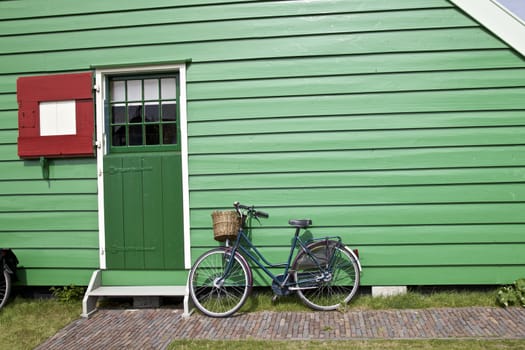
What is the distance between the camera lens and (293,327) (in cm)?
456

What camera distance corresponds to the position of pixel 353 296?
16.7 ft

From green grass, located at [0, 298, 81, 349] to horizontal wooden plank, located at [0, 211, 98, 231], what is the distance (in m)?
0.88

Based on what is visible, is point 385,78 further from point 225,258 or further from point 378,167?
point 225,258

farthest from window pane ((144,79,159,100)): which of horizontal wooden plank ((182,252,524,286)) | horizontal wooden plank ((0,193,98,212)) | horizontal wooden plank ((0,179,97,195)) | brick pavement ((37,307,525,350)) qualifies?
horizontal wooden plank ((182,252,524,286))

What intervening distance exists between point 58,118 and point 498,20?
5.13 m

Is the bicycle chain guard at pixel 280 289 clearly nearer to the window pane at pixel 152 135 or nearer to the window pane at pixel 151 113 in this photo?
the window pane at pixel 152 135

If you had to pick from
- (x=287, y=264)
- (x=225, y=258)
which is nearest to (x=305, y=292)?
(x=287, y=264)

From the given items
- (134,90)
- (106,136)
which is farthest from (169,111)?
(106,136)

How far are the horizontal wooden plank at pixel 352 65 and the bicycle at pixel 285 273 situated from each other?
156 cm

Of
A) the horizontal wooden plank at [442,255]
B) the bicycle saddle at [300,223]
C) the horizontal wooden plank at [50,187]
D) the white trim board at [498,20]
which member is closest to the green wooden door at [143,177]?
the horizontal wooden plank at [50,187]

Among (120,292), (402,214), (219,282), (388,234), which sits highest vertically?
(402,214)

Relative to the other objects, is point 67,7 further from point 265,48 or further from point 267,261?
point 267,261

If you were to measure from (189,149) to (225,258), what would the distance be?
1.33 m

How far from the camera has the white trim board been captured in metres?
4.96
